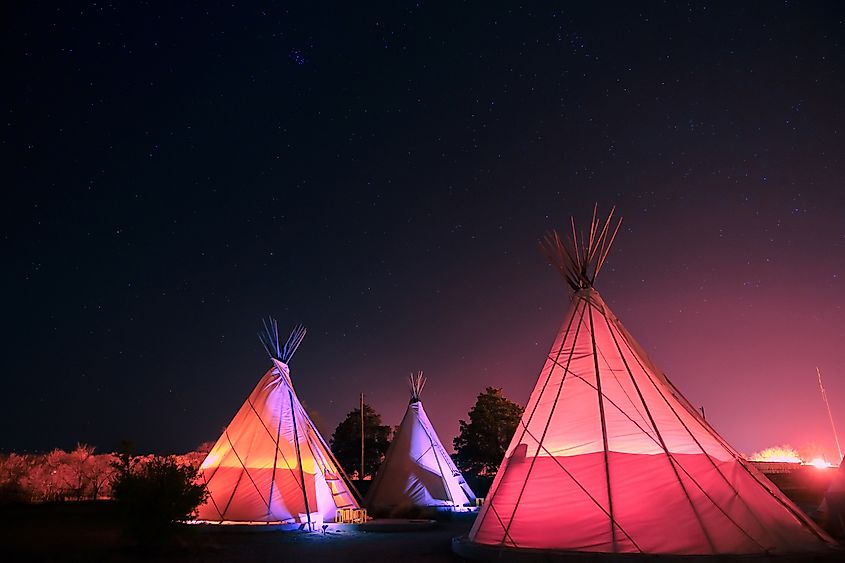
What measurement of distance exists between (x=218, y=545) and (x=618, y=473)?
6589 mm

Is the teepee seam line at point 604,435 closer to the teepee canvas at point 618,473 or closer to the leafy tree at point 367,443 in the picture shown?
the teepee canvas at point 618,473

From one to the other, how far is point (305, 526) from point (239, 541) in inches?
91.5

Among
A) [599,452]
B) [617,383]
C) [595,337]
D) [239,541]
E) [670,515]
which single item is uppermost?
[595,337]

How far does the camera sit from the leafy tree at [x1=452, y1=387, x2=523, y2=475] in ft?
107

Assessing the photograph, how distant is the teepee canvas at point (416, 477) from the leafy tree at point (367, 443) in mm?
14719

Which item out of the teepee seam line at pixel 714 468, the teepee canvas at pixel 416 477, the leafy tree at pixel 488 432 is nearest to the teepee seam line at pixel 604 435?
the teepee seam line at pixel 714 468

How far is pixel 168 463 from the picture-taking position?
10086 mm

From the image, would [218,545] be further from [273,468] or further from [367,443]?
[367,443]

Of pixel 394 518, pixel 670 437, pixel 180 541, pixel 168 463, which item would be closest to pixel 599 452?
pixel 670 437

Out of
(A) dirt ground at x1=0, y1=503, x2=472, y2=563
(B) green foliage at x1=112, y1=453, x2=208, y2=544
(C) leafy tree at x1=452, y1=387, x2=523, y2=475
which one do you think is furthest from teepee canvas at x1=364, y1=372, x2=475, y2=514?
(C) leafy tree at x1=452, y1=387, x2=523, y2=475

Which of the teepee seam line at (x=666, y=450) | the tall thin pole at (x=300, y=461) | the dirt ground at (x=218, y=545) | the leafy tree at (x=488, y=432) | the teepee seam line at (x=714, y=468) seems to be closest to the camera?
the teepee seam line at (x=666, y=450)

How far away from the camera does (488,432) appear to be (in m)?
32.8

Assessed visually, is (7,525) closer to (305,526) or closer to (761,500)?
(305,526)

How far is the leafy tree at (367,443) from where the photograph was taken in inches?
1328
